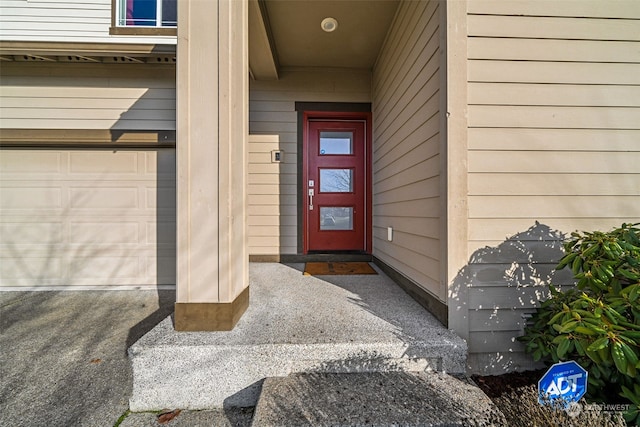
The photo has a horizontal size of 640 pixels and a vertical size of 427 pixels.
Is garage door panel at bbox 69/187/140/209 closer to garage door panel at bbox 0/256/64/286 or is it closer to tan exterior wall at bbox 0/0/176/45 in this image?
garage door panel at bbox 0/256/64/286

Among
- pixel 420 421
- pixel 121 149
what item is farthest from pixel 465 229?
pixel 121 149

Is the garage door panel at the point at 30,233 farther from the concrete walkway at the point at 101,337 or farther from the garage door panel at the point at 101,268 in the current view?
the concrete walkway at the point at 101,337

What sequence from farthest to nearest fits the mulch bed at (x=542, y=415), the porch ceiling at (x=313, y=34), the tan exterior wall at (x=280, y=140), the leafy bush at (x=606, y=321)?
the tan exterior wall at (x=280, y=140), the porch ceiling at (x=313, y=34), the leafy bush at (x=606, y=321), the mulch bed at (x=542, y=415)

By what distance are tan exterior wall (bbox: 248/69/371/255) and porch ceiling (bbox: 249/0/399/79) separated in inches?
5.7

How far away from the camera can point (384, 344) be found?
142cm

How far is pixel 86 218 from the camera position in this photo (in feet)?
9.95

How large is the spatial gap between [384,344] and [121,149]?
138 inches

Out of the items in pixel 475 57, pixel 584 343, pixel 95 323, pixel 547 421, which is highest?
pixel 475 57

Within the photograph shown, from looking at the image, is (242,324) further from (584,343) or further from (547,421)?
(584,343)

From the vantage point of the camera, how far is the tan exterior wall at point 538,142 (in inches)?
63.9

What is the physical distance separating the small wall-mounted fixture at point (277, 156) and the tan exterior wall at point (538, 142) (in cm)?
237

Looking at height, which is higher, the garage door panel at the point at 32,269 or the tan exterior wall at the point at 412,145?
the tan exterior wall at the point at 412,145

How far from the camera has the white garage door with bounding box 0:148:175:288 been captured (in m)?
3.00

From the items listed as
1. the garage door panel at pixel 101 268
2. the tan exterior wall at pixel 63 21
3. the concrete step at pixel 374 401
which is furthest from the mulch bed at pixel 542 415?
the tan exterior wall at pixel 63 21
